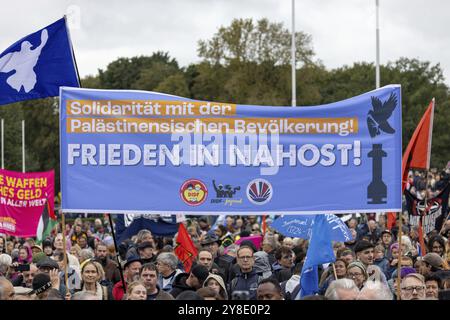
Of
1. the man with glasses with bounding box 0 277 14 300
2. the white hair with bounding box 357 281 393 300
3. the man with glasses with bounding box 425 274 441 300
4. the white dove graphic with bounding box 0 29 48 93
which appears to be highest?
the white dove graphic with bounding box 0 29 48 93

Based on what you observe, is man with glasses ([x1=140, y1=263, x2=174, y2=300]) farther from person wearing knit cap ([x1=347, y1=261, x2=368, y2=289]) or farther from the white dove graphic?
the white dove graphic

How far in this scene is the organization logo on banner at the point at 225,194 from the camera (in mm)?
9422

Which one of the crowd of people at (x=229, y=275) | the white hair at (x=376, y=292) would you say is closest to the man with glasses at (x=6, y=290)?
the crowd of people at (x=229, y=275)

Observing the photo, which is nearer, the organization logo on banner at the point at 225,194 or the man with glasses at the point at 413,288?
the man with glasses at the point at 413,288

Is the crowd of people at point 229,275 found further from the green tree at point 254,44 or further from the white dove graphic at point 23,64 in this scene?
the green tree at point 254,44

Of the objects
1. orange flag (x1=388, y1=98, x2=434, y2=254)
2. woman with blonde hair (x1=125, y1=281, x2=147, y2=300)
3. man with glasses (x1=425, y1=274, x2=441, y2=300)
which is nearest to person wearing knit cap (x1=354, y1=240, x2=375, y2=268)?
orange flag (x1=388, y1=98, x2=434, y2=254)

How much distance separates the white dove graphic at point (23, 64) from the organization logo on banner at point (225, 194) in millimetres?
2595

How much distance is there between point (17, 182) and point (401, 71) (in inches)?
3101

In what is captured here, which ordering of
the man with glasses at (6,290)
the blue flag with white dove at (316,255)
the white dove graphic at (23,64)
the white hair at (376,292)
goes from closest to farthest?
the white hair at (376,292)
the man with glasses at (6,290)
the blue flag with white dove at (316,255)
the white dove graphic at (23,64)

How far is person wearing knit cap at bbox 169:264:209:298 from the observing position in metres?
10.1

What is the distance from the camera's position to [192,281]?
10.2 meters

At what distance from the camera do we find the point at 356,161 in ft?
31.0

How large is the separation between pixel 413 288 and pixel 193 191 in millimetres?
2189

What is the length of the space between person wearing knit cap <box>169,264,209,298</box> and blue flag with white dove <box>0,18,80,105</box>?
93.9 inches
